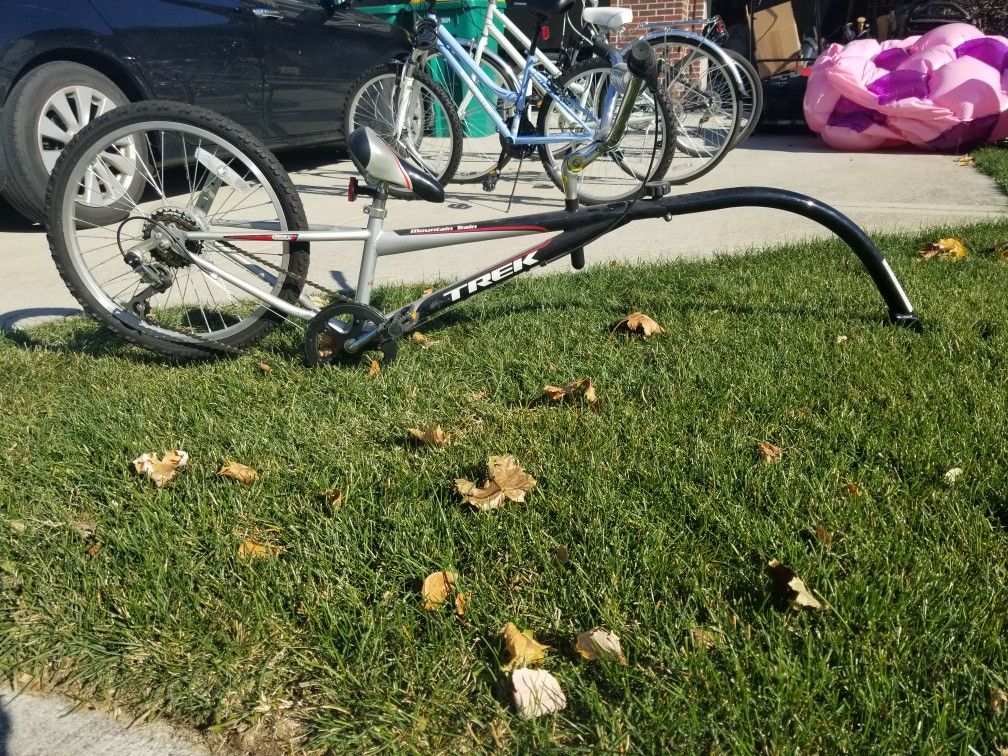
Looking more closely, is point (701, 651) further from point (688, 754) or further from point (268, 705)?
point (268, 705)

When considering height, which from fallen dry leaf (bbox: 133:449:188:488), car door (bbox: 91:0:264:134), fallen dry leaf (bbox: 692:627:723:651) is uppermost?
car door (bbox: 91:0:264:134)

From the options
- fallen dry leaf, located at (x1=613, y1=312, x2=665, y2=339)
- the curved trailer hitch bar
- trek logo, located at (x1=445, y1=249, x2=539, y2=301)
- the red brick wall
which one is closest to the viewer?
the curved trailer hitch bar

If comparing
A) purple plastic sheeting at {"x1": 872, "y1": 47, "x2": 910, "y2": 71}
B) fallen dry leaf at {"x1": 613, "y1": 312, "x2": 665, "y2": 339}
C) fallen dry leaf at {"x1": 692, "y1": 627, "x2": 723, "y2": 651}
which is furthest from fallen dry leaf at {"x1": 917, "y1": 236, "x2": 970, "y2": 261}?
purple plastic sheeting at {"x1": 872, "y1": 47, "x2": 910, "y2": 71}

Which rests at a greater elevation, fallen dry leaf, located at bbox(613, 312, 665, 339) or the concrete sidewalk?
fallen dry leaf, located at bbox(613, 312, 665, 339)

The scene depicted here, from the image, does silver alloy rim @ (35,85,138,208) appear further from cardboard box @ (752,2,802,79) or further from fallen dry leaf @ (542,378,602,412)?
cardboard box @ (752,2,802,79)

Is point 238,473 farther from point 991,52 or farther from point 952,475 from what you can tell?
point 991,52

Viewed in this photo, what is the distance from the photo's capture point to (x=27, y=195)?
496cm

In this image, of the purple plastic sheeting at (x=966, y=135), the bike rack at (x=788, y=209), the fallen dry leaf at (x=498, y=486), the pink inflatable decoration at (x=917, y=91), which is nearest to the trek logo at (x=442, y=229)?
the bike rack at (x=788, y=209)

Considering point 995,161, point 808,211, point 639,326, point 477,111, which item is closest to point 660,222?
point 639,326

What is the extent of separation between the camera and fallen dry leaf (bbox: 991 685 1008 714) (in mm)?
1501

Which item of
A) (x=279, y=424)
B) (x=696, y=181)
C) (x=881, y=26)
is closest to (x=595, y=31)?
(x=696, y=181)

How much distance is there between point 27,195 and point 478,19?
4.41 meters

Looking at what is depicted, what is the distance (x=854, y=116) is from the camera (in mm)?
7352

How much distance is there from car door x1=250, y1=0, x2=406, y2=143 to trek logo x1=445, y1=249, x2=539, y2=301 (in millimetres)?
3965
